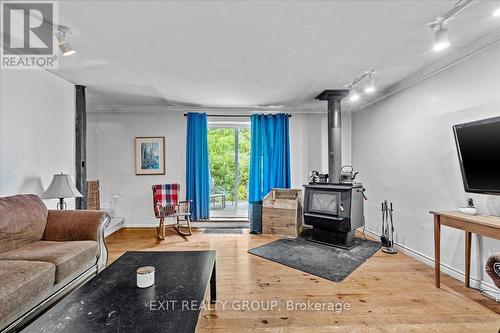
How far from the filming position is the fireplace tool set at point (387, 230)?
3.45 meters

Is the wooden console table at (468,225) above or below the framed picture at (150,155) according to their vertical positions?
below

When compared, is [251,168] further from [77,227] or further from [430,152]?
[77,227]

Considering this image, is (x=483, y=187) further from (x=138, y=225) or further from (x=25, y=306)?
(x=138, y=225)

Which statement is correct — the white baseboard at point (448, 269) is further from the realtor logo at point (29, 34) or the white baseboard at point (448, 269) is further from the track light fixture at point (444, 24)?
the realtor logo at point (29, 34)

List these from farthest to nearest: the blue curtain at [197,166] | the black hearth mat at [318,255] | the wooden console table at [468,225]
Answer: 1. the blue curtain at [197,166]
2. the black hearth mat at [318,255]
3. the wooden console table at [468,225]

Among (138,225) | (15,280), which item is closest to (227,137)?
(138,225)

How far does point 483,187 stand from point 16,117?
4537mm

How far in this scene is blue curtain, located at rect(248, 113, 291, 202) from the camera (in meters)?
4.77

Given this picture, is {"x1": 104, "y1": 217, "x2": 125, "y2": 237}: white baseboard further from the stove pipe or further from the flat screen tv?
the flat screen tv

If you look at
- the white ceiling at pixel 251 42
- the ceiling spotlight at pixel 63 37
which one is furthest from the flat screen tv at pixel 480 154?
the ceiling spotlight at pixel 63 37

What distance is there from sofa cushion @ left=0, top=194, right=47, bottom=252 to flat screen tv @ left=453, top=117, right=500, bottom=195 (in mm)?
4062

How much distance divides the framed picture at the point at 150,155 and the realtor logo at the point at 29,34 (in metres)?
2.02

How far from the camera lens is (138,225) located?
188 inches

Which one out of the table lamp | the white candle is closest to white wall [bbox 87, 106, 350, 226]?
the table lamp
